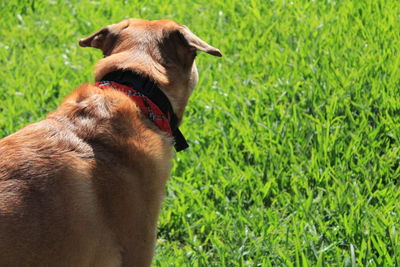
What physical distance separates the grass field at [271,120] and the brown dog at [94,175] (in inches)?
30.4

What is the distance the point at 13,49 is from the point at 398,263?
4029 mm

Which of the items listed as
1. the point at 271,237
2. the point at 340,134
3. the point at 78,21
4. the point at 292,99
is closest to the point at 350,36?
the point at 292,99

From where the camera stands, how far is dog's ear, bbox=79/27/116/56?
3.63m

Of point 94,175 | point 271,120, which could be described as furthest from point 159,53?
point 271,120

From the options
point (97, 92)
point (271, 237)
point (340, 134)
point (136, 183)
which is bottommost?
point (271, 237)

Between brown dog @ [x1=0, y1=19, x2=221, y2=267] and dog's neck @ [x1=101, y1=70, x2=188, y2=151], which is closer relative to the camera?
brown dog @ [x1=0, y1=19, x2=221, y2=267]

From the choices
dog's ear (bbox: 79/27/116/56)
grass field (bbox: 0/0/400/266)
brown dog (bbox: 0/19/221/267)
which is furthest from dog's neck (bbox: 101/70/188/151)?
grass field (bbox: 0/0/400/266)

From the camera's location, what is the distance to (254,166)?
4289 mm

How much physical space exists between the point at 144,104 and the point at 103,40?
65 centimetres

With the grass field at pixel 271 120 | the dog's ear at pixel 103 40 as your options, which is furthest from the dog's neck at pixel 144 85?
the grass field at pixel 271 120

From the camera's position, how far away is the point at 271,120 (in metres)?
4.62

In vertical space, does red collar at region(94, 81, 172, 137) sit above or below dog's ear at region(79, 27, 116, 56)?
below

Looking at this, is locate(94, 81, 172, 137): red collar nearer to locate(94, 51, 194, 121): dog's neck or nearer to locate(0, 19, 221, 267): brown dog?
locate(0, 19, 221, 267): brown dog

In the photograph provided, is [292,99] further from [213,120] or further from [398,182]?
[398,182]
